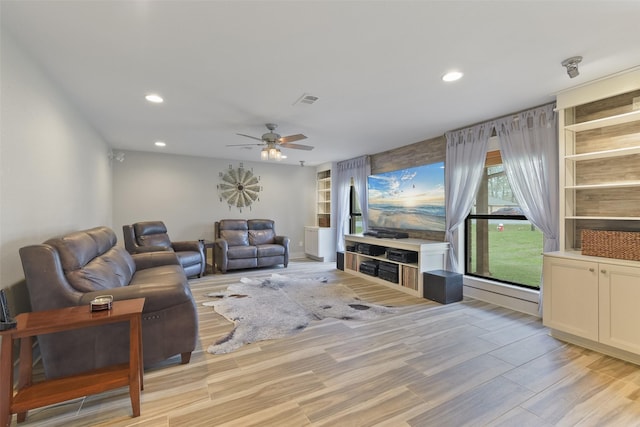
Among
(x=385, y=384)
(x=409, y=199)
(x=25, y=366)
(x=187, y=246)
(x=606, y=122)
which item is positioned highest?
(x=606, y=122)

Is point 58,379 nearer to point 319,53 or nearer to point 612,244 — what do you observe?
point 319,53

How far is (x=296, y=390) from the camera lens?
6.31 feet

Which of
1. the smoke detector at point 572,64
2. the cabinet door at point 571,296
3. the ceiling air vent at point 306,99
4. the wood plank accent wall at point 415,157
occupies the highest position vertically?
the ceiling air vent at point 306,99

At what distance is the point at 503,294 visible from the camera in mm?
3584

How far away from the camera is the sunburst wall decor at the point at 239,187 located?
21.4 feet

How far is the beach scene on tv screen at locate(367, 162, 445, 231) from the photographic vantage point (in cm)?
445

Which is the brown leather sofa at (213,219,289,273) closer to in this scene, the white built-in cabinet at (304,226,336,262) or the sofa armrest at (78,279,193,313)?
the white built-in cabinet at (304,226,336,262)

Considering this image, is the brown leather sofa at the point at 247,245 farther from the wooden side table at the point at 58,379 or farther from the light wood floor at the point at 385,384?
the wooden side table at the point at 58,379

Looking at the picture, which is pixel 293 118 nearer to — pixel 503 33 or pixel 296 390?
pixel 503 33

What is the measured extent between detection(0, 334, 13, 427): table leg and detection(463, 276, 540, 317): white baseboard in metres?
4.37

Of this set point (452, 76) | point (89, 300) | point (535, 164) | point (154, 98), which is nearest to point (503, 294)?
point (535, 164)

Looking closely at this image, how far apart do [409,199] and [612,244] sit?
2.70 m

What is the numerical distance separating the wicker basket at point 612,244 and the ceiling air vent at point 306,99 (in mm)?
2846

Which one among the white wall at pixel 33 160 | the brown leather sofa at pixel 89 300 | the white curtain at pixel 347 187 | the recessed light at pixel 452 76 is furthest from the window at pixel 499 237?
the white wall at pixel 33 160
